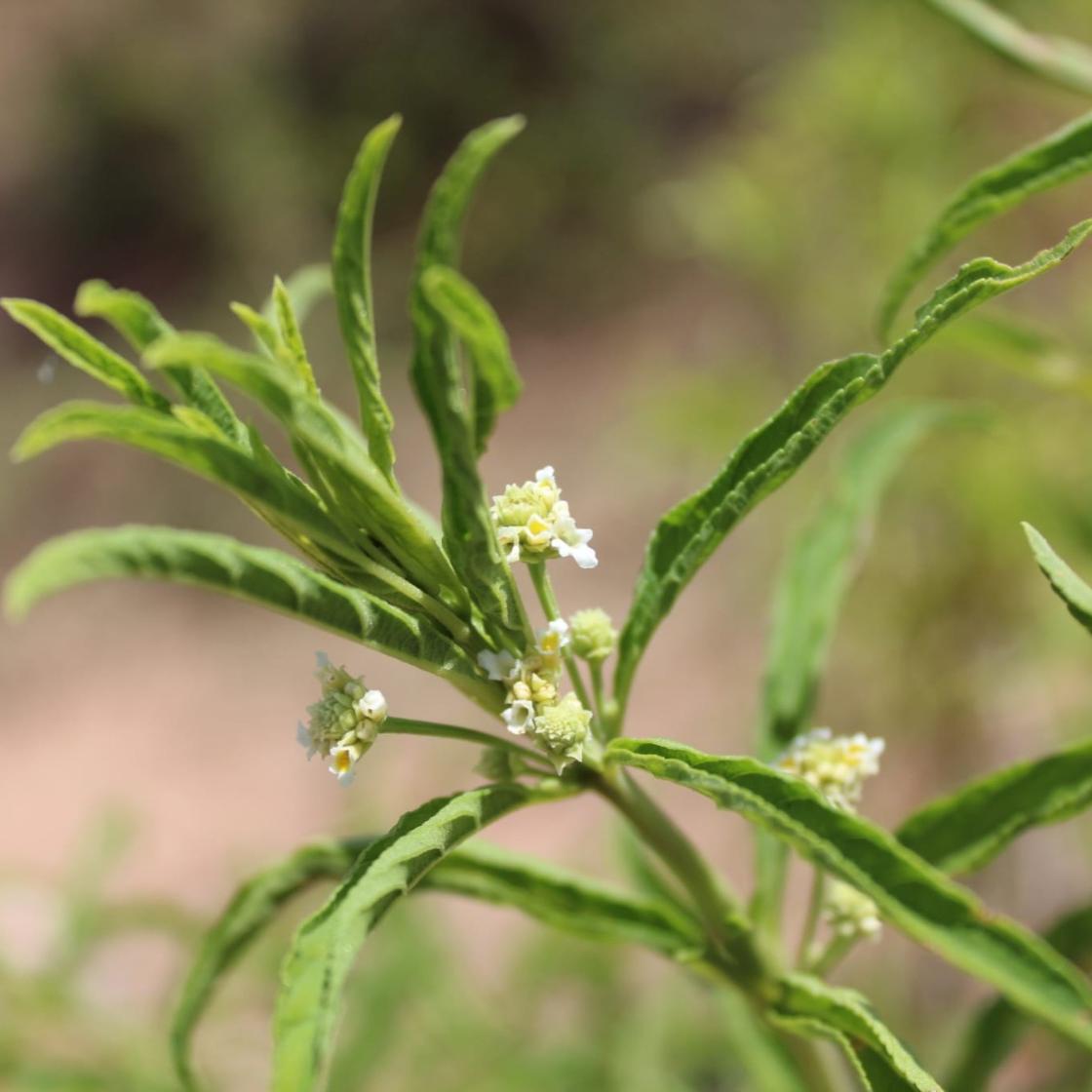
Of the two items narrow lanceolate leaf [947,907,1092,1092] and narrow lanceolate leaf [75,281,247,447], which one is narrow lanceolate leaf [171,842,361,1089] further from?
narrow lanceolate leaf [947,907,1092,1092]

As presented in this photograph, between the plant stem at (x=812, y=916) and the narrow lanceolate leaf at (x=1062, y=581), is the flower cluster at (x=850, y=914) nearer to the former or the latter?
the plant stem at (x=812, y=916)

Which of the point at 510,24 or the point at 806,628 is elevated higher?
the point at 510,24

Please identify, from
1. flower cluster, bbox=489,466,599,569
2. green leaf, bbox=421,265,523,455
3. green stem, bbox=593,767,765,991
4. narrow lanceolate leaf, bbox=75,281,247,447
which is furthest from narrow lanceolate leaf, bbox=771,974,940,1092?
narrow lanceolate leaf, bbox=75,281,247,447

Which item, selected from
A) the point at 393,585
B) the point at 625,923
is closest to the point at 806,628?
the point at 625,923

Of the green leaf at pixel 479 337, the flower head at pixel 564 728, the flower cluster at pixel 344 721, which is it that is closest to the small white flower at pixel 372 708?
the flower cluster at pixel 344 721

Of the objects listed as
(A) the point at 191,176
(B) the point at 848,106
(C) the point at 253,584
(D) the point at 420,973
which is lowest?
(D) the point at 420,973

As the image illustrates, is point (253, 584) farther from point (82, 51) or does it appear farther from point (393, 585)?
point (82, 51)

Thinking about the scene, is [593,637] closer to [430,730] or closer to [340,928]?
[430,730]
